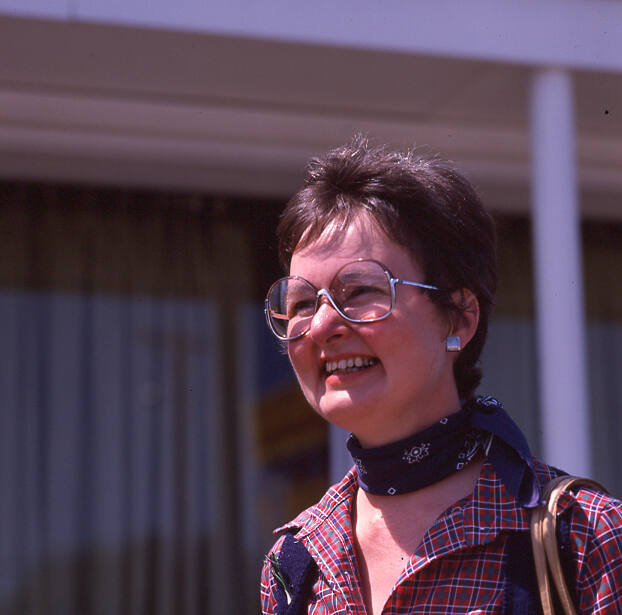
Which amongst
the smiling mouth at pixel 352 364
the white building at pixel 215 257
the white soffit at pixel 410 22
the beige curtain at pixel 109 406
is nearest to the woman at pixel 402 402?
the smiling mouth at pixel 352 364

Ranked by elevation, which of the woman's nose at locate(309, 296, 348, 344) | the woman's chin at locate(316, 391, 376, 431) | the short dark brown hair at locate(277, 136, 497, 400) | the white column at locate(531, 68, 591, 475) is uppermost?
the white column at locate(531, 68, 591, 475)

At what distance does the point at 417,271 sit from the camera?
1.69 meters

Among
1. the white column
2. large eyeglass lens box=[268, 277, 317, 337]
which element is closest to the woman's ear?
large eyeglass lens box=[268, 277, 317, 337]

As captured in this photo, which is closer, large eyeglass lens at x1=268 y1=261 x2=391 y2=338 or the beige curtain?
large eyeglass lens at x1=268 y1=261 x2=391 y2=338

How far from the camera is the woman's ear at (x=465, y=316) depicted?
174 centimetres

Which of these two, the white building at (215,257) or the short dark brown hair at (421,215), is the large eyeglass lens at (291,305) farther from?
the white building at (215,257)

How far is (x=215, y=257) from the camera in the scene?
6199 millimetres

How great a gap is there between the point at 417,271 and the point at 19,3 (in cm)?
288

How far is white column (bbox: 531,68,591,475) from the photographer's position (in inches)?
173

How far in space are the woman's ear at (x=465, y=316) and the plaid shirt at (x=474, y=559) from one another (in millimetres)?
222

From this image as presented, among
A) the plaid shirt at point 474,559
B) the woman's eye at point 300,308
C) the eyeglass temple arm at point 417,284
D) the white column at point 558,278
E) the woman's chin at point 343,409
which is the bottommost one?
the plaid shirt at point 474,559

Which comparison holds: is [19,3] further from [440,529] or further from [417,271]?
[440,529]

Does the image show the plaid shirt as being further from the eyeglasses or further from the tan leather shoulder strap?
the eyeglasses

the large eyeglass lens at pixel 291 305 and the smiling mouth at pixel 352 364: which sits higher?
the large eyeglass lens at pixel 291 305
